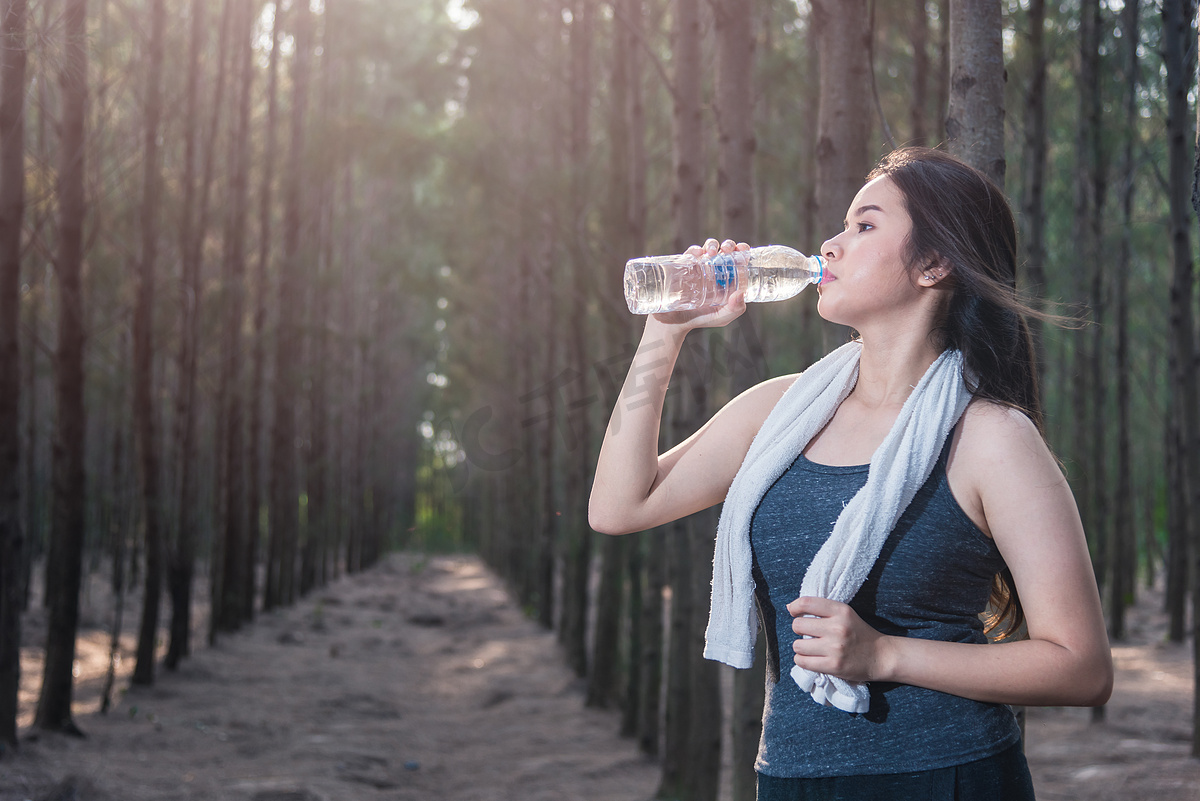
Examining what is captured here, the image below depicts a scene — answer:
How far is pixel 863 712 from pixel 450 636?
13151 millimetres

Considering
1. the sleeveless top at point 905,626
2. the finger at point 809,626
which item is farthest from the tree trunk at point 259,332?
the finger at point 809,626

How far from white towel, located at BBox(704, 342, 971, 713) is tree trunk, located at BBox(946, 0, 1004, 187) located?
1.02 metres

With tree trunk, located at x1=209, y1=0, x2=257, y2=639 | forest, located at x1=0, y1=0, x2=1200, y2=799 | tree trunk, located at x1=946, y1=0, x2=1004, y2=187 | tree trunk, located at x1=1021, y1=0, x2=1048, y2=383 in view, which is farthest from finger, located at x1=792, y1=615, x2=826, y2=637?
tree trunk, located at x1=209, y1=0, x2=257, y2=639

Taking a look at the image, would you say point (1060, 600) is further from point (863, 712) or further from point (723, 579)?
point (723, 579)

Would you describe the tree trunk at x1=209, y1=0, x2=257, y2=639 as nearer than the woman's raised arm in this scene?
No

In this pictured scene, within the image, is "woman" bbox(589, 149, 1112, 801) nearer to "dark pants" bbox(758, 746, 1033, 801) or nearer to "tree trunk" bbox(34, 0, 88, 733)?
"dark pants" bbox(758, 746, 1033, 801)

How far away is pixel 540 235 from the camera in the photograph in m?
11.7

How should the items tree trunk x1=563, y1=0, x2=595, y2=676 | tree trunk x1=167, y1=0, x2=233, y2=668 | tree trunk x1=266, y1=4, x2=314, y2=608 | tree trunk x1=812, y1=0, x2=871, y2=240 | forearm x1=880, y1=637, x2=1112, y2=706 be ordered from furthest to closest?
tree trunk x1=266, y1=4, x2=314, y2=608
tree trunk x1=167, y1=0, x2=233, y2=668
tree trunk x1=563, y1=0, x2=595, y2=676
tree trunk x1=812, y1=0, x2=871, y2=240
forearm x1=880, y1=637, x2=1112, y2=706

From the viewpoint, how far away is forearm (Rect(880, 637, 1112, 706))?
4.41ft

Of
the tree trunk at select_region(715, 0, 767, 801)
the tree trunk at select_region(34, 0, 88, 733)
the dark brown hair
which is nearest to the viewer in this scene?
the dark brown hair

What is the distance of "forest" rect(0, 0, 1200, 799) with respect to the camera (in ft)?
16.7

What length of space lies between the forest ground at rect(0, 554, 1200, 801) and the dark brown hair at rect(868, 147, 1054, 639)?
502 centimetres

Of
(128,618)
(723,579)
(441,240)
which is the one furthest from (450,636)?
(723,579)

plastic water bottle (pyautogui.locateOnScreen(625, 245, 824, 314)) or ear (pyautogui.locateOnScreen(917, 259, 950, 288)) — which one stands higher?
plastic water bottle (pyautogui.locateOnScreen(625, 245, 824, 314))
